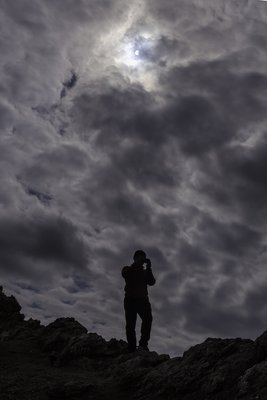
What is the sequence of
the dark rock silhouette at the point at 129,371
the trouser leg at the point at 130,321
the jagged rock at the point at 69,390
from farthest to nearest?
the trouser leg at the point at 130,321, the jagged rock at the point at 69,390, the dark rock silhouette at the point at 129,371

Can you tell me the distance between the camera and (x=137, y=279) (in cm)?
1514

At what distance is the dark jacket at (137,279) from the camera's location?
15.0 m

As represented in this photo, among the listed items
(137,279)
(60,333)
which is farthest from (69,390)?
(60,333)

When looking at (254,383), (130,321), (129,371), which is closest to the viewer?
(254,383)

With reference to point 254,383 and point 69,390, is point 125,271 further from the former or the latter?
point 254,383

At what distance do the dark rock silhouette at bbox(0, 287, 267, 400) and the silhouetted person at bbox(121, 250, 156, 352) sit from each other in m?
0.65

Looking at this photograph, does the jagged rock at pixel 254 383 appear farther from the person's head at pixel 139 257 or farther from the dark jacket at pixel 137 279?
the person's head at pixel 139 257

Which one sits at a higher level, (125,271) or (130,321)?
(125,271)

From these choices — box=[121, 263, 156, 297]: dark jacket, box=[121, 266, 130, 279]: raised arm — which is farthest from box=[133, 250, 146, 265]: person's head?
box=[121, 266, 130, 279]: raised arm

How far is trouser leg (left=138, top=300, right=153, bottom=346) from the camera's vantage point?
49.0ft

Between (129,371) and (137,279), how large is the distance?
3.54 metres

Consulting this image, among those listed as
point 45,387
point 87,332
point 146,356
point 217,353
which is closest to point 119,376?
point 146,356

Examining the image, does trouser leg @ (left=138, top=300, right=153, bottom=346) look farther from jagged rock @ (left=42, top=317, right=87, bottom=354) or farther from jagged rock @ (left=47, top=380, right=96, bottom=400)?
jagged rock @ (left=47, top=380, right=96, bottom=400)

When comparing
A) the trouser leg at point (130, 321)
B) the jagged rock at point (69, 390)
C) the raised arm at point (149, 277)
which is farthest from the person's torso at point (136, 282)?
the jagged rock at point (69, 390)
